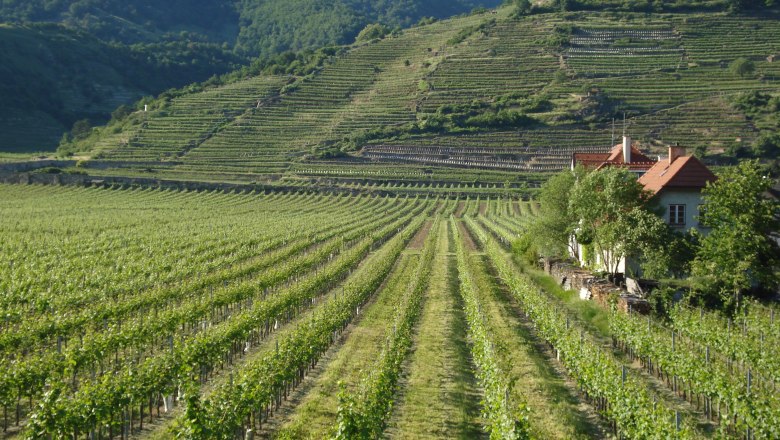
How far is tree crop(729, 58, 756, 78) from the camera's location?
118 m

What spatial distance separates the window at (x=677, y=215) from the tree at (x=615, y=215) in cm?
128

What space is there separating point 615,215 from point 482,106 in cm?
9173

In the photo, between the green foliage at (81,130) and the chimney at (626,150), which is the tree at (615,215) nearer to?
the chimney at (626,150)

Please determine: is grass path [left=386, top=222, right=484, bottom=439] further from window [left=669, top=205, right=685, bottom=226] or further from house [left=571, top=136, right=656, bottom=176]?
house [left=571, top=136, right=656, bottom=176]

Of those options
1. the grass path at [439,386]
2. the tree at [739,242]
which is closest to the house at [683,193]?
the tree at [739,242]

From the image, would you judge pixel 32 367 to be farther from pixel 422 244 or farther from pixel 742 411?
pixel 422 244

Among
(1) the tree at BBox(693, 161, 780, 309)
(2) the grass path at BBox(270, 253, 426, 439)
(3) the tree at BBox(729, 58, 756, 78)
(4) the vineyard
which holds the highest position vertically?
(3) the tree at BBox(729, 58, 756, 78)

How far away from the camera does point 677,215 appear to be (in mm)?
33125

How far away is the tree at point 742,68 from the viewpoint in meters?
118

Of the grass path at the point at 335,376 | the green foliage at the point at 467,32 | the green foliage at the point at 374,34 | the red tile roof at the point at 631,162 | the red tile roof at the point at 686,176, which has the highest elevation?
the green foliage at the point at 374,34

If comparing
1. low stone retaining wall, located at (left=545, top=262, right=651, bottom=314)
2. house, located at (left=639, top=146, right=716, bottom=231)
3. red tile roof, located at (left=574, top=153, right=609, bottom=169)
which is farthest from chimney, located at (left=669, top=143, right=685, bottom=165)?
red tile roof, located at (left=574, top=153, right=609, bottom=169)

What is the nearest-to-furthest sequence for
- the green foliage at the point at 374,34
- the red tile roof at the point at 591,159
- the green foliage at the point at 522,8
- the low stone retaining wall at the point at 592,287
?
the low stone retaining wall at the point at 592,287
the red tile roof at the point at 591,159
the green foliage at the point at 522,8
the green foliage at the point at 374,34

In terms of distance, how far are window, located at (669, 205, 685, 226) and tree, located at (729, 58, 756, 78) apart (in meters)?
97.4

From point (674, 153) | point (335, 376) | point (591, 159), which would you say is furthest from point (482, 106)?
point (335, 376)
